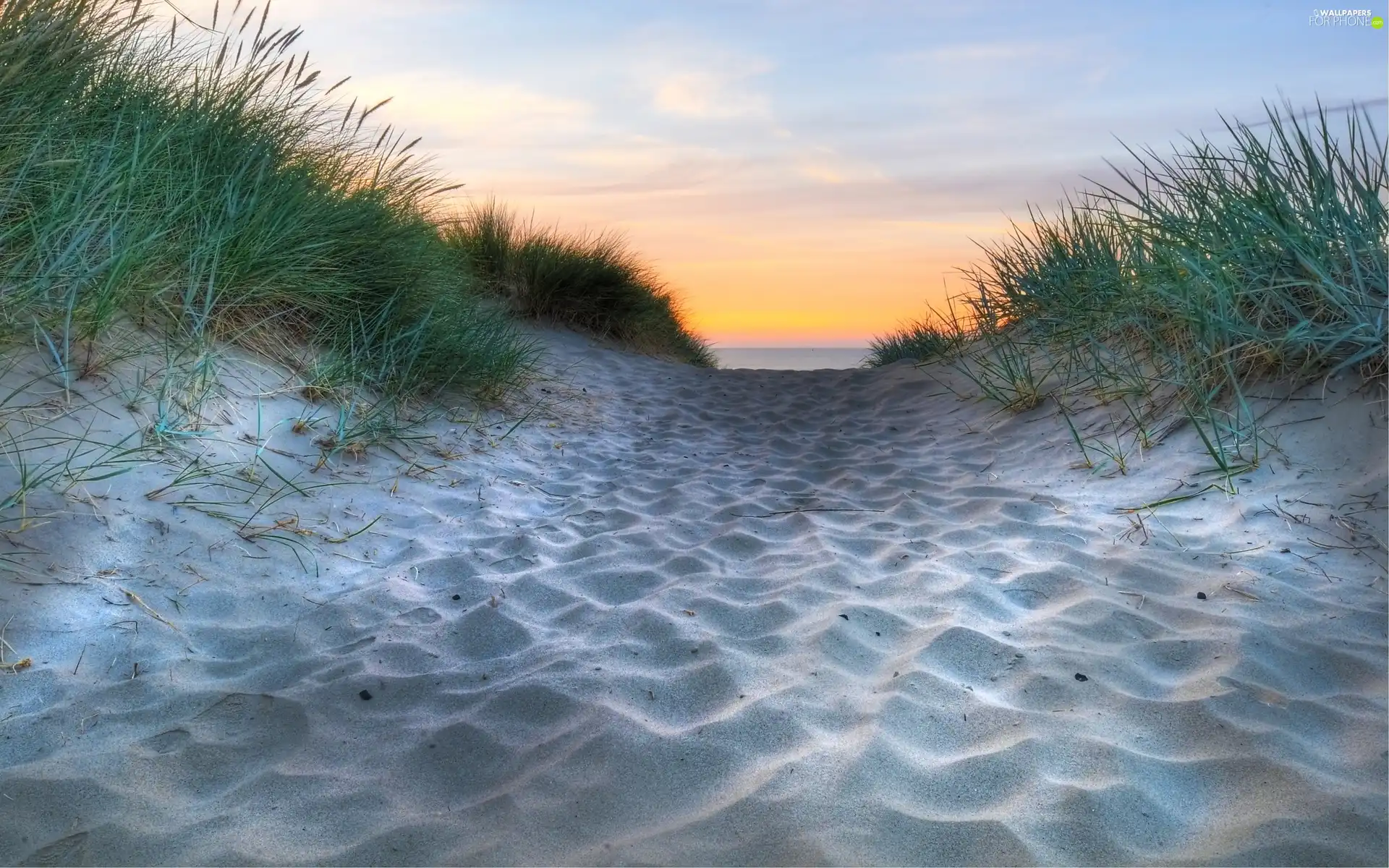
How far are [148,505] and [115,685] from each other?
837mm

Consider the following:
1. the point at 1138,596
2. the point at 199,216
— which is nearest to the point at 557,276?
the point at 199,216

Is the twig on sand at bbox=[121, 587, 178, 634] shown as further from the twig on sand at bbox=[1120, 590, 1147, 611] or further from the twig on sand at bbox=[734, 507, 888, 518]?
the twig on sand at bbox=[1120, 590, 1147, 611]

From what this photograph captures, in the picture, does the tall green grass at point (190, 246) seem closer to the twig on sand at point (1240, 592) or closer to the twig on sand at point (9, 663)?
the twig on sand at point (9, 663)

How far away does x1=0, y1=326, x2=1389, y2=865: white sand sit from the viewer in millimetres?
1617

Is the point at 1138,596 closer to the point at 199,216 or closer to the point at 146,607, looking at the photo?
the point at 146,607

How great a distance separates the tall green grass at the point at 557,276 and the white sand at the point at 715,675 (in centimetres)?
489

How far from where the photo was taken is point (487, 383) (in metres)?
5.09

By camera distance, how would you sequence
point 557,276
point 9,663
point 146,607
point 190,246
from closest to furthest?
1. point 9,663
2. point 146,607
3. point 190,246
4. point 557,276

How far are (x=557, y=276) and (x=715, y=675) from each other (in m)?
6.79

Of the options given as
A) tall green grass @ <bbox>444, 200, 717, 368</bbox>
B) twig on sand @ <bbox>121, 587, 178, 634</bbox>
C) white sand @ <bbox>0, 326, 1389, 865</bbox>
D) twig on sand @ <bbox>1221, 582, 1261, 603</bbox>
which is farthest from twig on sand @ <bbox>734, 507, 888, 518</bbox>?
tall green grass @ <bbox>444, 200, 717, 368</bbox>

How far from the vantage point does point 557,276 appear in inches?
334

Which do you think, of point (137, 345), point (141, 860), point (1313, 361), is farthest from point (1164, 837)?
point (137, 345)

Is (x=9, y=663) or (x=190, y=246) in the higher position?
(x=190, y=246)

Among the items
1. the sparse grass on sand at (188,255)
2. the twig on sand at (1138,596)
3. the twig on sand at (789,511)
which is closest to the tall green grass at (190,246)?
the sparse grass on sand at (188,255)
